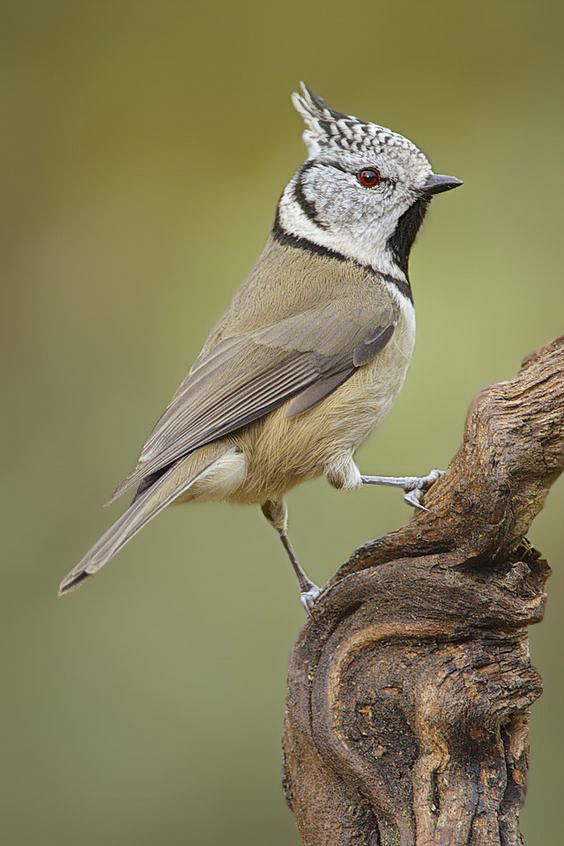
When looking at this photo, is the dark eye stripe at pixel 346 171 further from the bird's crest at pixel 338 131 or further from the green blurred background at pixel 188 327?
the green blurred background at pixel 188 327

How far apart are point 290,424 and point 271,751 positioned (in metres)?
1.32

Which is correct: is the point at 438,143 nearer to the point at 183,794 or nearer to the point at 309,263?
the point at 309,263

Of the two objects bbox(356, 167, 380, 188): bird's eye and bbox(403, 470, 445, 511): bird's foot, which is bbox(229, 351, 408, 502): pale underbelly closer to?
bbox(403, 470, 445, 511): bird's foot

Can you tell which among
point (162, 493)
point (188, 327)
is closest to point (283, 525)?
point (162, 493)

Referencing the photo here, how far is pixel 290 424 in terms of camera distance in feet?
8.09

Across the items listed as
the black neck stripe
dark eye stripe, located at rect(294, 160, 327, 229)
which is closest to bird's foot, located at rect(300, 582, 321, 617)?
the black neck stripe

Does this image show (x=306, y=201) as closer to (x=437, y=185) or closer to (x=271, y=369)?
(x=437, y=185)

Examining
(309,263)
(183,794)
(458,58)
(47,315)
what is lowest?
(183,794)

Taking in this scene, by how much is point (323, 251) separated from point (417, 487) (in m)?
0.76

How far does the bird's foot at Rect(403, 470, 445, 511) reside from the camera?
6.77 ft

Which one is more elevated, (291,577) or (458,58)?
(458,58)

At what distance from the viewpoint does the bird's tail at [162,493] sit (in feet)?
6.81

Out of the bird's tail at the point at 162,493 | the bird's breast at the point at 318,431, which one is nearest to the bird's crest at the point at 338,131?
the bird's breast at the point at 318,431

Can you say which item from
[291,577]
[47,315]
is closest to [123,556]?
[291,577]
